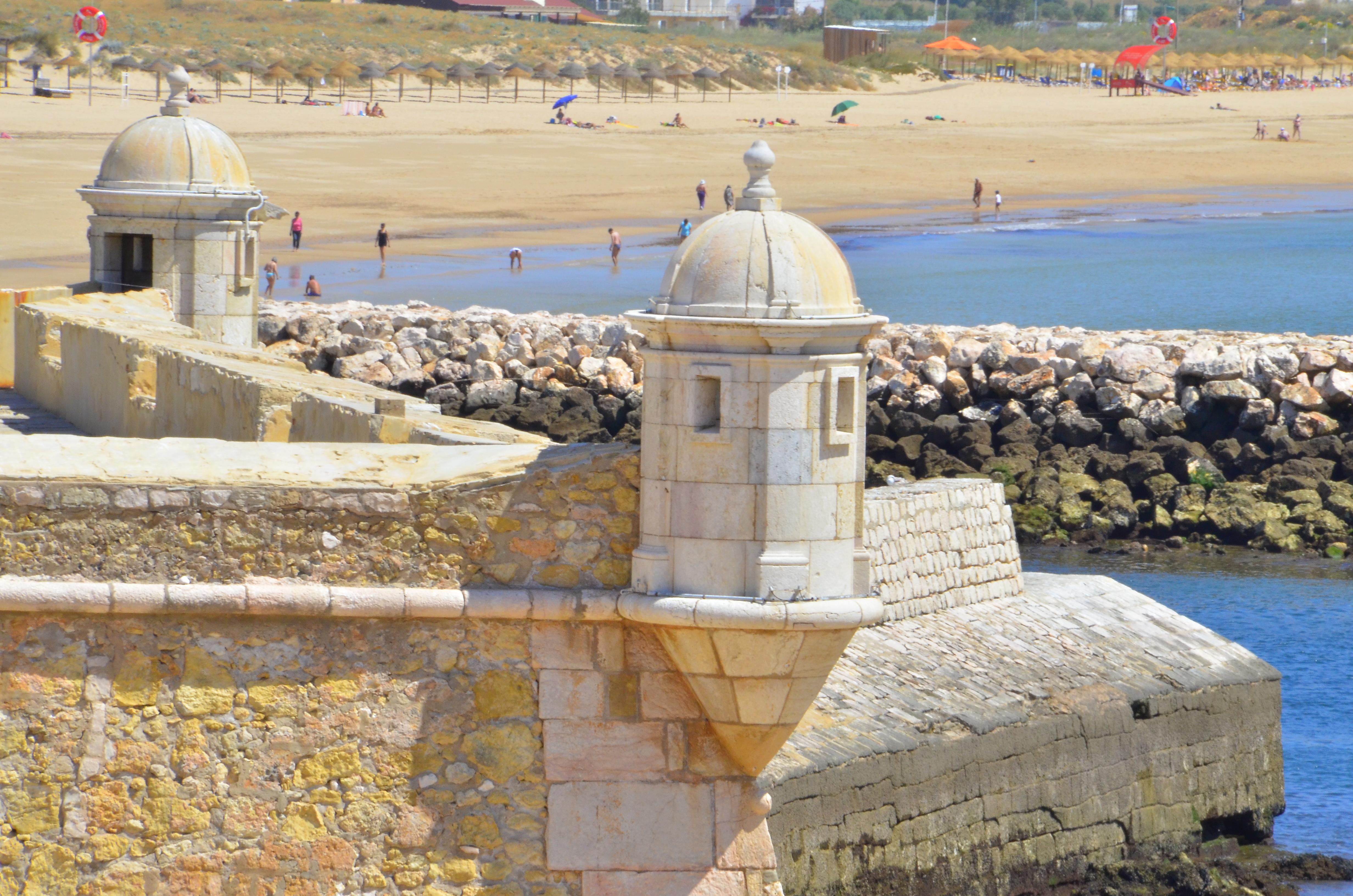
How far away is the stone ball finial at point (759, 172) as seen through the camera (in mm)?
6961

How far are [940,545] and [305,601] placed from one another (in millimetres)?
5966

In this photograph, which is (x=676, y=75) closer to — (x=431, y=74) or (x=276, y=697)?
(x=431, y=74)

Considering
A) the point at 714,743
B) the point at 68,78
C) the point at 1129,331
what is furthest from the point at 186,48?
the point at 714,743

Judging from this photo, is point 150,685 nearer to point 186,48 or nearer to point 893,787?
point 893,787

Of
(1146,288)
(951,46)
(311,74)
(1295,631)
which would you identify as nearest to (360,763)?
(1295,631)

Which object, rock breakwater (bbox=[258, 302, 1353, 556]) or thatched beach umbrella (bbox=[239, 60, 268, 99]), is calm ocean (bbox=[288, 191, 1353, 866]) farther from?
thatched beach umbrella (bbox=[239, 60, 268, 99])

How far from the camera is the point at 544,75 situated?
61.8m

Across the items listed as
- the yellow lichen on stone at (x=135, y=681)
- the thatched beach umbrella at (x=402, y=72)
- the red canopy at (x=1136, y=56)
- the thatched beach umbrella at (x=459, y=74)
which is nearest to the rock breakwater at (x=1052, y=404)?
the yellow lichen on stone at (x=135, y=681)

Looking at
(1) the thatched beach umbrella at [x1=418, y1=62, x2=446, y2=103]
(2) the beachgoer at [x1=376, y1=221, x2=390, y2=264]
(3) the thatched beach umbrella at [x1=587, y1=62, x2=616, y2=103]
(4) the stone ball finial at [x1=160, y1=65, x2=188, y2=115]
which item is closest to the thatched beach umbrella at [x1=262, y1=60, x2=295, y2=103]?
(1) the thatched beach umbrella at [x1=418, y1=62, x2=446, y2=103]

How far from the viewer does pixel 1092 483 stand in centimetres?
2245

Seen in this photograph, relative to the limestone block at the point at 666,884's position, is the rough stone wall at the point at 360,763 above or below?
above

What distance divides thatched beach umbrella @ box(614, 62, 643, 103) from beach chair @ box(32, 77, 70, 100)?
18358mm

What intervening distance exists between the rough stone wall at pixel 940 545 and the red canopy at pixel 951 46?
2833 inches

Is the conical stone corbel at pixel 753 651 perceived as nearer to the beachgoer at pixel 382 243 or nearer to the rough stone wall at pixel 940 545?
the rough stone wall at pixel 940 545
